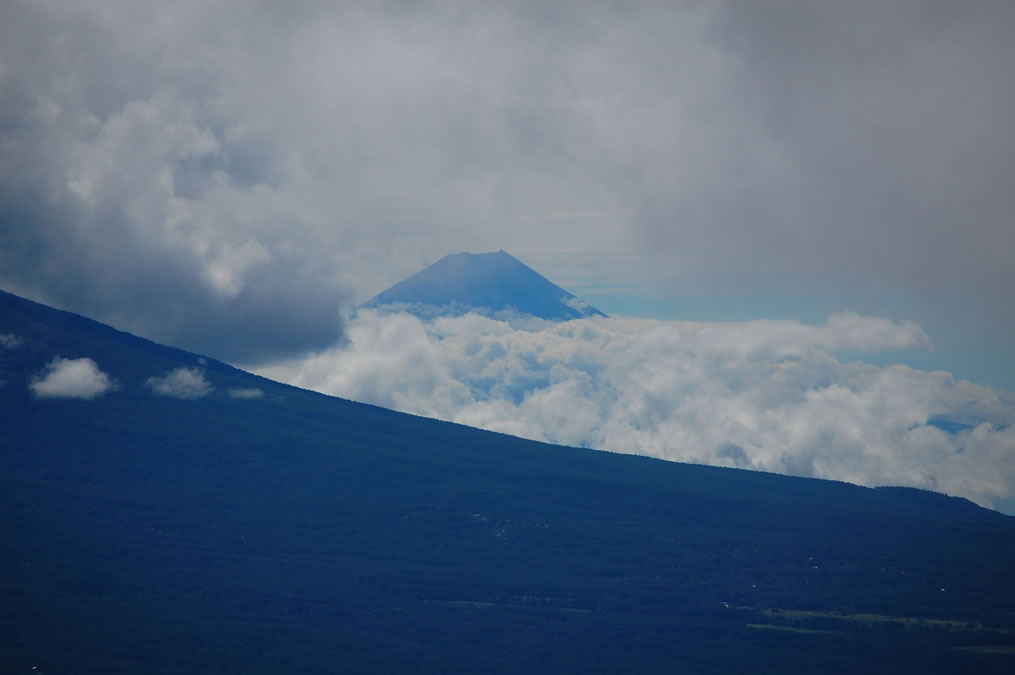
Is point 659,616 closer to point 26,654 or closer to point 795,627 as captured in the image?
point 795,627

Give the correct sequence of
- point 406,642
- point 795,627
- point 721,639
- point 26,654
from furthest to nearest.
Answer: point 795,627 < point 721,639 < point 406,642 < point 26,654

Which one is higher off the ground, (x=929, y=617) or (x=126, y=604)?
(x=929, y=617)

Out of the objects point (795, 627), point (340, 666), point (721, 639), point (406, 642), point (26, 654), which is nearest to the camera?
point (26, 654)

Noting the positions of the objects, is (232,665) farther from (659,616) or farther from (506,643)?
(659,616)

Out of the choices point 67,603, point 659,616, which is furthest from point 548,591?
point 67,603

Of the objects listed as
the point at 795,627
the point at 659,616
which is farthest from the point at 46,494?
the point at 795,627

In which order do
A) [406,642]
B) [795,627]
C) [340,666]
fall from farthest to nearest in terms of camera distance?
[795,627], [406,642], [340,666]

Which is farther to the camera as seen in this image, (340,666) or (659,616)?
(659,616)

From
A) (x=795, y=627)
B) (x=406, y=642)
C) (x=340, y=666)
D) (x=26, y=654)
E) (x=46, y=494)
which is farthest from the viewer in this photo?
(x=46, y=494)

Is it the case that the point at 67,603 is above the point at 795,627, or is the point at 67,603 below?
below
